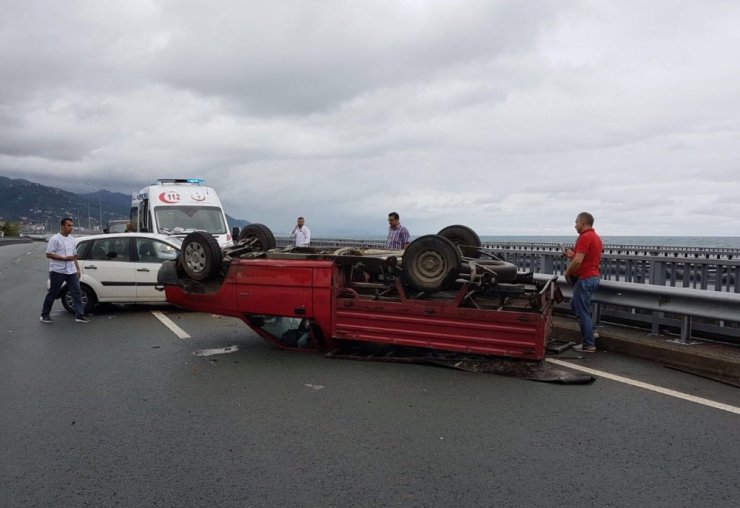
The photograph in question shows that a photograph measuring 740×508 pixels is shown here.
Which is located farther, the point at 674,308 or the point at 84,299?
the point at 84,299

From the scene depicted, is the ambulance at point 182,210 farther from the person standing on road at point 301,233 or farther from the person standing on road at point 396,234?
the person standing on road at point 396,234

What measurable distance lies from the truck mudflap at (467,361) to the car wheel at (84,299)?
5.83 metres

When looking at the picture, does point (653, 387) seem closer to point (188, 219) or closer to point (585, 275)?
point (585, 275)

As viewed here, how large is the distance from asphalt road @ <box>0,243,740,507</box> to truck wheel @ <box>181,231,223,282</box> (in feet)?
3.71

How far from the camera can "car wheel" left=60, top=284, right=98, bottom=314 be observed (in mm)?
10133

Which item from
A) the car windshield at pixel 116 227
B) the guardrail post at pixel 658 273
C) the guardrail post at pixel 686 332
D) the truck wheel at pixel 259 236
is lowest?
the guardrail post at pixel 686 332

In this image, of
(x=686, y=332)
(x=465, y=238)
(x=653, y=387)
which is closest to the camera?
(x=653, y=387)

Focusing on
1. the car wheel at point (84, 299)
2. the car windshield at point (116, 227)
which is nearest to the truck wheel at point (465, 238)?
the car wheel at point (84, 299)

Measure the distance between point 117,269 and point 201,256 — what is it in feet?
13.5

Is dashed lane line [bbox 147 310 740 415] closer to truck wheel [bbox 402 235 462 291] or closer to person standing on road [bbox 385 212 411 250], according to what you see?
truck wheel [bbox 402 235 462 291]

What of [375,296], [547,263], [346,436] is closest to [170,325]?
[375,296]

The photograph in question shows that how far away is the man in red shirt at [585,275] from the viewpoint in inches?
267

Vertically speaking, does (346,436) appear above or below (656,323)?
below

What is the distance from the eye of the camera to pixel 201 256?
7.13 metres
